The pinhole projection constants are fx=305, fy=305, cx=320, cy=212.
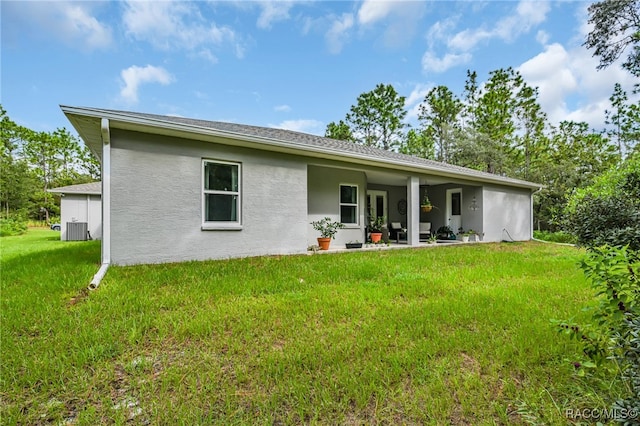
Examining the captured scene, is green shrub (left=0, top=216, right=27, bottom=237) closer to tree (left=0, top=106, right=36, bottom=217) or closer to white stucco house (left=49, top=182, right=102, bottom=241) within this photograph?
tree (left=0, top=106, right=36, bottom=217)

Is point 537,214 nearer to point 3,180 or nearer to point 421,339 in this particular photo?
point 421,339

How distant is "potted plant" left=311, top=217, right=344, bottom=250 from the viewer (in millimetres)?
9086

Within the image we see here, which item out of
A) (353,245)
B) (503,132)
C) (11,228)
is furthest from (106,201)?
(503,132)

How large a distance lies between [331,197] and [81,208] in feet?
41.4

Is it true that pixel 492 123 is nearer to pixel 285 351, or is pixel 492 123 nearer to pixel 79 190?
pixel 285 351

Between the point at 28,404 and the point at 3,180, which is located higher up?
the point at 3,180

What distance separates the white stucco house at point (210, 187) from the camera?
5.97 metres

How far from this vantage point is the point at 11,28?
273 inches

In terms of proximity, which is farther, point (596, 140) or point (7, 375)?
point (596, 140)

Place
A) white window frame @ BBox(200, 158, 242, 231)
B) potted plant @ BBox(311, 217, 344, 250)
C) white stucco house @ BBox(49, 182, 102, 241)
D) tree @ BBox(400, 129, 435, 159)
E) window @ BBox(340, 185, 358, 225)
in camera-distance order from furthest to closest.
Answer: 1. tree @ BBox(400, 129, 435, 159)
2. white stucco house @ BBox(49, 182, 102, 241)
3. window @ BBox(340, 185, 358, 225)
4. potted plant @ BBox(311, 217, 344, 250)
5. white window frame @ BBox(200, 158, 242, 231)

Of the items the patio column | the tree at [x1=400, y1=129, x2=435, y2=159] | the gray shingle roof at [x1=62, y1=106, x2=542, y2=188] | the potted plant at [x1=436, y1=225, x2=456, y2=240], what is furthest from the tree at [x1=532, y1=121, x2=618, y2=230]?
the patio column

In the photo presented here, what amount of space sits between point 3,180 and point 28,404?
114 feet

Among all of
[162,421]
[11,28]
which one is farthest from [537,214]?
[11,28]

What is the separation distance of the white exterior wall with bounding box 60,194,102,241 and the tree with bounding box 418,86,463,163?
23.2m
